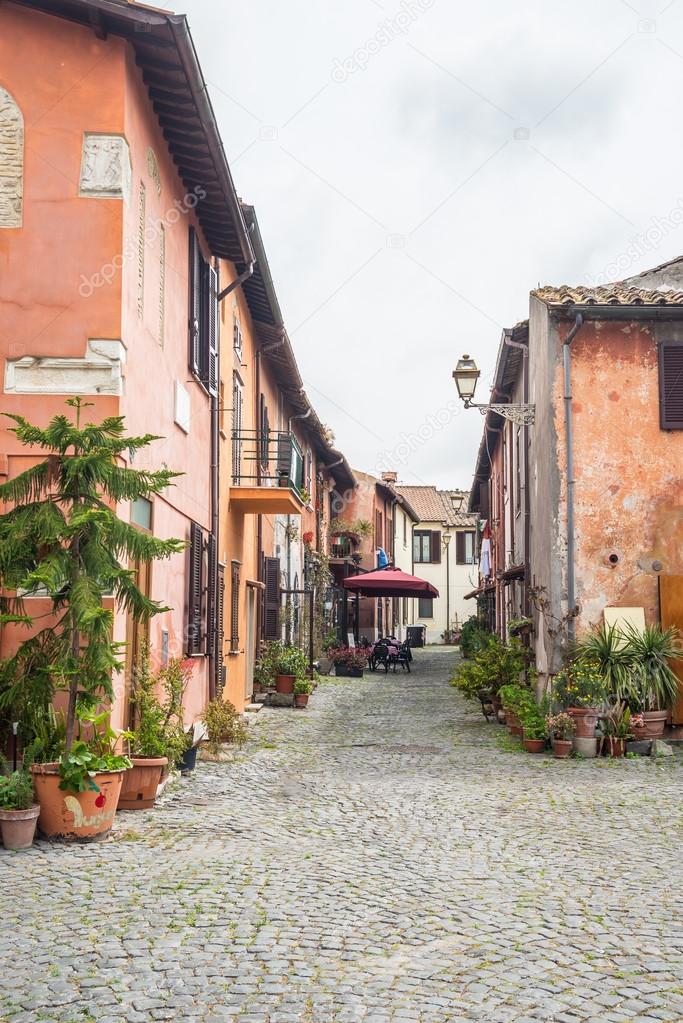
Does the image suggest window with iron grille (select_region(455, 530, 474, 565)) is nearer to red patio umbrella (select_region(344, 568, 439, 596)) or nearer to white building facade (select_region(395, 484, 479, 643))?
white building facade (select_region(395, 484, 479, 643))

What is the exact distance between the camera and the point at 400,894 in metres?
6.03

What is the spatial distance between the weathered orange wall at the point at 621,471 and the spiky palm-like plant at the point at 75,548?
692 centimetres

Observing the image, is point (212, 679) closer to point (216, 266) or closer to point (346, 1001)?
point (216, 266)

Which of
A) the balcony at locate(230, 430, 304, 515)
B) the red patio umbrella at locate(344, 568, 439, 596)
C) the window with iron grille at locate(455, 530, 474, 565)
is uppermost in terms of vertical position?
the window with iron grille at locate(455, 530, 474, 565)

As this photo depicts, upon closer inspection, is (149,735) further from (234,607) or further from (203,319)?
(234,607)

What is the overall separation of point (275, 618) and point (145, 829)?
38.2 ft

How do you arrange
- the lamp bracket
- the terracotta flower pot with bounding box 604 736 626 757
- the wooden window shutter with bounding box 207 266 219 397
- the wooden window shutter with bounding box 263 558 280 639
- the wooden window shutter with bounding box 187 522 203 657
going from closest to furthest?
the wooden window shutter with bounding box 187 522 203 657
the terracotta flower pot with bounding box 604 736 626 757
the wooden window shutter with bounding box 207 266 219 397
the lamp bracket
the wooden window shutter with bounding box 263 558 280 639

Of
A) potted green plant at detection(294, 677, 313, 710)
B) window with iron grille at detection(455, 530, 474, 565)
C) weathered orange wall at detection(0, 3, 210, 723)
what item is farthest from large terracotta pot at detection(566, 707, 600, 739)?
window with iron grille at detection(455, 530, 474, 565)

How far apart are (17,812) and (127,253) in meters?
4.51

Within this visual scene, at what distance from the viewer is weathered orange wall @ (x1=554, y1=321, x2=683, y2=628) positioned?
1302 cm

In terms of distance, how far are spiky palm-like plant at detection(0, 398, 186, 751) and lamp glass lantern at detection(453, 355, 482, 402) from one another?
6998 mm

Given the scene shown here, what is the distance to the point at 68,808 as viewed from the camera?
23.8 ft

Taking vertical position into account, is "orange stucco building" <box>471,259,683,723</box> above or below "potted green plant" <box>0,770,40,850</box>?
above

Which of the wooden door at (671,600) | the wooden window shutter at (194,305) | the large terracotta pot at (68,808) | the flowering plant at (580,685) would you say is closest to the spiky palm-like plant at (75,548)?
the large terracotta pot at (68,808)
